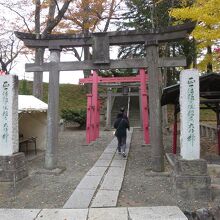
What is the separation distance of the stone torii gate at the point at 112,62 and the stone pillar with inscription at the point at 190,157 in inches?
67.3

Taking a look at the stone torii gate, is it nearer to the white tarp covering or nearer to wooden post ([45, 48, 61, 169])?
wooden post ([45, 48, 61, 169])

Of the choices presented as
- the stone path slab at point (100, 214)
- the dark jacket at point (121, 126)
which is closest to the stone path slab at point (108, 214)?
the stone path slab at point (100, 214)

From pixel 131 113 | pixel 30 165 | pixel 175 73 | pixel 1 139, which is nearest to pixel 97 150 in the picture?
pixel 30 165

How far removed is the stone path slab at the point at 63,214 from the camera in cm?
570

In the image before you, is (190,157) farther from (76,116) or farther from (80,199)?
(76,116)

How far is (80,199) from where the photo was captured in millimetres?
6688

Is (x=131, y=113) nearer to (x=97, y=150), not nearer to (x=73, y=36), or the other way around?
(x=97, y=150)

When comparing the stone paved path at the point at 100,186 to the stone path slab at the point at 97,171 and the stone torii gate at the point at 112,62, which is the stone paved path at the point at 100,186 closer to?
the stone path slab at the point at 97,171

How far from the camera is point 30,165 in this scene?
1040 centimetres

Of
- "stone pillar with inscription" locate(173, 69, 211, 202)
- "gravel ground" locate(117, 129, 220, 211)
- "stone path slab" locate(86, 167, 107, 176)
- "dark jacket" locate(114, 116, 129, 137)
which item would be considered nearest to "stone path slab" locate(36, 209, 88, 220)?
"gravel ground" locate(117, 129, 220, 211)

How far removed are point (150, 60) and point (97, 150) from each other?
5.62 metres

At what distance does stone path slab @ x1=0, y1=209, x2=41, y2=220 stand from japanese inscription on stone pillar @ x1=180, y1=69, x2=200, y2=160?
331 centimetres

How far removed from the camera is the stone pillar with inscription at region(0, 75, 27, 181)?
7599mm

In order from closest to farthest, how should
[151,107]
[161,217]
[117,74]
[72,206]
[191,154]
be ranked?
[161,217] → [72,206] → [191,154] → [151,107] → [117,74]
